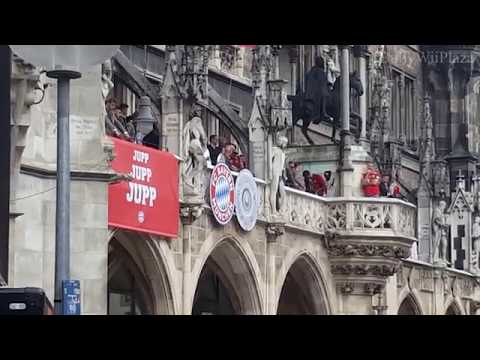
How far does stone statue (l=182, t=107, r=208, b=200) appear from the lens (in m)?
26.0

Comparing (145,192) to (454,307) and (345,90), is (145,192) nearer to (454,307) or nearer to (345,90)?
(345,90)

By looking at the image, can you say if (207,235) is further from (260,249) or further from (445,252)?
(445,252)

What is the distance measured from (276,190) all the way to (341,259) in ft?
14.0

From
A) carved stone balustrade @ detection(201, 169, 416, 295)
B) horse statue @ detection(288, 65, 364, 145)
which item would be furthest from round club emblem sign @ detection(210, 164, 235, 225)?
horse statue @ detection(288, 65, 364, 145)

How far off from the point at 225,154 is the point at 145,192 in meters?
4.71

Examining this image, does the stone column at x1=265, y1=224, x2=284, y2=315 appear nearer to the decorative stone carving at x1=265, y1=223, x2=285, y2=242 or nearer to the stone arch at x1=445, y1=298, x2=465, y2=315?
the decorative stone carving at x1=265, y1=223, x2=285, y2=242

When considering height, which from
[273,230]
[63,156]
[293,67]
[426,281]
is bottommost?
[63,156]

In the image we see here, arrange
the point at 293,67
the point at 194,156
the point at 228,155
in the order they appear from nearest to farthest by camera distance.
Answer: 1. the point at 194,156
2. the point at 228,155
3. the point at 293,67

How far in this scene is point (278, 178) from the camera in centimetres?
3017

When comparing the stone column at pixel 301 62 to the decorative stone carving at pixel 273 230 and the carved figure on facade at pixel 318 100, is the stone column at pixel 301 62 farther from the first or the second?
the decorative stone carving at pixel 273 230

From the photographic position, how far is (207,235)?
27.4 m

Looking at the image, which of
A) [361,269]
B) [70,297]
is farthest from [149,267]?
[70,297]
